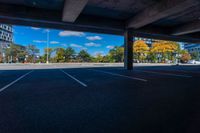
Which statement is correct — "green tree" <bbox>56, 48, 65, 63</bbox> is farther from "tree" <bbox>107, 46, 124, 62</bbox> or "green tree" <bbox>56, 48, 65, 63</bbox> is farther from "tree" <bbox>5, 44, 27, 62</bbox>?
"tree" <bbox>107, 46, 124, 62</bbox>

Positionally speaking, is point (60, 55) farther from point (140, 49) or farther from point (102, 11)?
point (102, 11)

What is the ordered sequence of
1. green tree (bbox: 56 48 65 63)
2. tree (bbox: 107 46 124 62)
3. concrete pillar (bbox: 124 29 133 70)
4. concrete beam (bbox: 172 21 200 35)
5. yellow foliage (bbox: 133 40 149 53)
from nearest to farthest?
concrete beam (bbox: 172 21 200 35) < concrete pillar (bbox: 124 29 133 70) < yellow foliage (bbox: 133 40 149 53) < green tree (bbox: 56 48 65 63) < tree (bbox: 107 46 124 62)

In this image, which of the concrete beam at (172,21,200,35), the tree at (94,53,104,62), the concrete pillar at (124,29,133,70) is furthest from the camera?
the tree at (94,53,104,62)

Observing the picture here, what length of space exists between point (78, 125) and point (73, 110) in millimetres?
792

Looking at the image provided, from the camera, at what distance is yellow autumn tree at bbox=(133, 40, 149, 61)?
54.3 m

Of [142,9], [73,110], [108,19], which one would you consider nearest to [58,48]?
[108,19]

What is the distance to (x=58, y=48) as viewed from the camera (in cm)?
5762

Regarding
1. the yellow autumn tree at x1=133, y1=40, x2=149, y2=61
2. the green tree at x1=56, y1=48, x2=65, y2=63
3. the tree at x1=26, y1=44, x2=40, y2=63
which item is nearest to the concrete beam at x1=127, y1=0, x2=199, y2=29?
the yellow autumn tree at x1=133, y1=40, x2=149, y2=61

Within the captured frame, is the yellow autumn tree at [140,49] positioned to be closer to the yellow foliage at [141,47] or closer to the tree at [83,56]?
the yellow foliage at [141,47]

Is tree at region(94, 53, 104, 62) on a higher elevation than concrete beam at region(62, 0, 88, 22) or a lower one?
lower

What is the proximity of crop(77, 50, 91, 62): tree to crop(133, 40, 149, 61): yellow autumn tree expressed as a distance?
2137 cm

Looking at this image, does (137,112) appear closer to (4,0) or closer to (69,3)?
(69,3)

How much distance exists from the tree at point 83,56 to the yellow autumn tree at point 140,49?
21.4 metres

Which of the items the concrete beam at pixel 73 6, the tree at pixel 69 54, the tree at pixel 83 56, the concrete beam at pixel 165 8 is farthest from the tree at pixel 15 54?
the concrete beam at pixel 165 8
